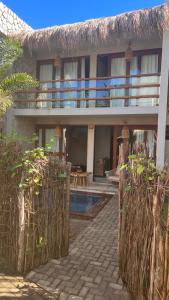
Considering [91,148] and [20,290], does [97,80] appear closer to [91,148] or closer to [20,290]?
[91,148]

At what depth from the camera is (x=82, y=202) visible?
821 cm

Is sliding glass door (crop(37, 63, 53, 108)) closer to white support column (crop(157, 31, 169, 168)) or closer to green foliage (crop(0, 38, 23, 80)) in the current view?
green foliage (crop(0, 38, 23, 80))

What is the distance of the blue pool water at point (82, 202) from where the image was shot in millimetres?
7242

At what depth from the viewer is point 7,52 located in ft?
26.1

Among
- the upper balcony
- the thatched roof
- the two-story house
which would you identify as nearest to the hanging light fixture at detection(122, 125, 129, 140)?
the two-story house

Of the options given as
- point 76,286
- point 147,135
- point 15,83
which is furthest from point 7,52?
point 76,286

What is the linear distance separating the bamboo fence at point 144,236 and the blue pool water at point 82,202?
3726mm

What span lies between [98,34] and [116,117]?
357 centimetres

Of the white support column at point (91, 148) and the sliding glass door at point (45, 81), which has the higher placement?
the sliding glass door at point (45, 81)

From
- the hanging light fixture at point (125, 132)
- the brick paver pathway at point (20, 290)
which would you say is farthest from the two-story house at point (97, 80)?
the brick paver pathway at point (20, 290)

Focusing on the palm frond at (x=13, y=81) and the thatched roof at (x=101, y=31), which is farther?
the thatched roof at (x=101, y=31)

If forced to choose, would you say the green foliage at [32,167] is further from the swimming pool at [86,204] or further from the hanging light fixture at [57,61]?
the hanging light fixture at [57,61]

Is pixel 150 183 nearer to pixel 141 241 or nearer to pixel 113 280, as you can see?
pixel 141 241

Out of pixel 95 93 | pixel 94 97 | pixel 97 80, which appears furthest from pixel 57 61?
pixel 94 97
